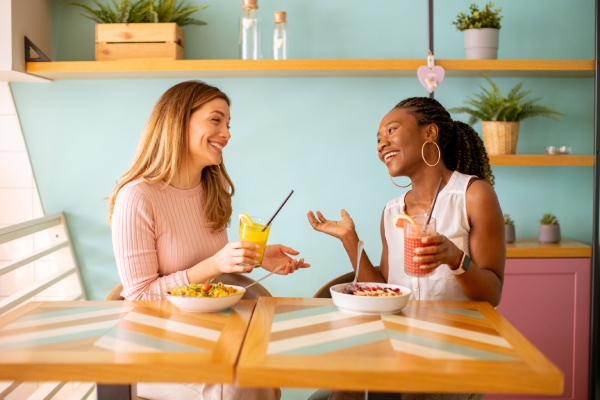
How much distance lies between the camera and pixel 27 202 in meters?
3.04

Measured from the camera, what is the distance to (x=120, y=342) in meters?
1.33

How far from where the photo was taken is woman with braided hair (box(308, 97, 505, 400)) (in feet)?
6.00

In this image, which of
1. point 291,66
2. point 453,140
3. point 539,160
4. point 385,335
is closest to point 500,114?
point 539,160

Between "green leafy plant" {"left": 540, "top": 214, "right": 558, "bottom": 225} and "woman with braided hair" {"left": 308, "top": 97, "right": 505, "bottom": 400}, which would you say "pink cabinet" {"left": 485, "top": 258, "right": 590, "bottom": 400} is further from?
"woman with braided hair" {"left": 308, "top": 97, "right": 505, "bottom": 400}

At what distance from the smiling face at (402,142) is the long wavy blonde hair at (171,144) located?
54cm

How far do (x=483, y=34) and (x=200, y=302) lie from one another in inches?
71.1

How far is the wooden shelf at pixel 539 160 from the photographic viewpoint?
2.69m

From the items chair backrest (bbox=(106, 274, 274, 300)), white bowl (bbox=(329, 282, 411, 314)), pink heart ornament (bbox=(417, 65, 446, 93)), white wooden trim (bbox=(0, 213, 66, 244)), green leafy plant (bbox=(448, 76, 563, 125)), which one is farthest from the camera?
green leafy plant (bbox=(448, 76, 563, 125))

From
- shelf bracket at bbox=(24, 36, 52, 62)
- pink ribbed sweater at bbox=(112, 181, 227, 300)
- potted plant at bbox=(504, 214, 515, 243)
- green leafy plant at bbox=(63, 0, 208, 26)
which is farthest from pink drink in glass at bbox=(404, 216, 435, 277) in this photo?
shelf bracket at bbox=(24, 36, 52, 62)

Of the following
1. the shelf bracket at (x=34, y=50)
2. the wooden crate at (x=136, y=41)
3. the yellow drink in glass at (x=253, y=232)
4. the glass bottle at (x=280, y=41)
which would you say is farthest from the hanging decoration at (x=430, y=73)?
Result: the shelf bracket at (x=34, y=50)

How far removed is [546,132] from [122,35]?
1906 mm

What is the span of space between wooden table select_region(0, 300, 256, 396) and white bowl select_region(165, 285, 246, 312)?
2cm

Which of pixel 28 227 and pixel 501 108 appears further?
pixel 501 108

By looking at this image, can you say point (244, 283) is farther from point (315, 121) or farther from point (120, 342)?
point (315, 121)
